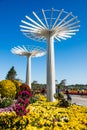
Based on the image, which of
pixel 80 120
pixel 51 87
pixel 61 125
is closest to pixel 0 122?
pixel 61 125

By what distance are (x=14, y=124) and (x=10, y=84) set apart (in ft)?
51.6

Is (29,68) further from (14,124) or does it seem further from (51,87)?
(14,124)

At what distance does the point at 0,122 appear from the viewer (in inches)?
396

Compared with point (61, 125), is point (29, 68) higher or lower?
higher

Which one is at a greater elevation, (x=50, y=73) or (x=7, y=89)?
(x=50, y=73)

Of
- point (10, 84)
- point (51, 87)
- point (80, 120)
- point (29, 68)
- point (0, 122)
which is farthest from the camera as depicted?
point (29, 68)

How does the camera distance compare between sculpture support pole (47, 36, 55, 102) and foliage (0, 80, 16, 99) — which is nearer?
foliage (0, 80, 16, 99)

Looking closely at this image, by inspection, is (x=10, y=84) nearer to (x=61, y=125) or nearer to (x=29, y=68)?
(x=61, y=125)

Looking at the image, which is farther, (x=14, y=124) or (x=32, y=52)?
(x=32, y=52)

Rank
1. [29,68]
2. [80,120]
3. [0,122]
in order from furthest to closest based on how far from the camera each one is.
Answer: [29,68], [80,120], [0,122]

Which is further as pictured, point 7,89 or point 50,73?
point 50,73

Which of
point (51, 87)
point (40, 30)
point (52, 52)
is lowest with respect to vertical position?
point (51, 87)

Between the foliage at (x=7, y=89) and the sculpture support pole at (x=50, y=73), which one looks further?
the sculpture support pole at (x=50, y=73)

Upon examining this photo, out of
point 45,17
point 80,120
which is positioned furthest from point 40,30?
point 80,120
